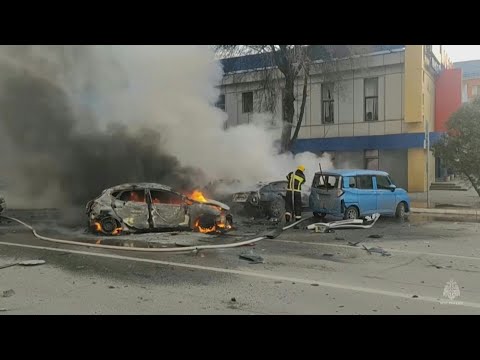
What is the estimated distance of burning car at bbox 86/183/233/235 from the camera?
1078 centimetres

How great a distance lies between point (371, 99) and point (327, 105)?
95.9 inches

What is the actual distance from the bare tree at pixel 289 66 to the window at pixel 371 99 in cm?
250

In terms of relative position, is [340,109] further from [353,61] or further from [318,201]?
[318,201]

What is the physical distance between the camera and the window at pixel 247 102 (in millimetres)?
26016

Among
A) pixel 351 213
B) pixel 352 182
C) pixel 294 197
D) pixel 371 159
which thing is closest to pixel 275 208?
pixel 294 197

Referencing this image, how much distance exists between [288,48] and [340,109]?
269 inches

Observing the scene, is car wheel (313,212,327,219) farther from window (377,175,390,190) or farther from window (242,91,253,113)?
window (242,91,253,113)

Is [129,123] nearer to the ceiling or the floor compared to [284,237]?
nearer to the ceiling

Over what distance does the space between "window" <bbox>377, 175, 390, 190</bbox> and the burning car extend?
5.15 m

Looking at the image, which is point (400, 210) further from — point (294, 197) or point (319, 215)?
point (294, 197)

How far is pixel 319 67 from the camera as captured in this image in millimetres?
22594

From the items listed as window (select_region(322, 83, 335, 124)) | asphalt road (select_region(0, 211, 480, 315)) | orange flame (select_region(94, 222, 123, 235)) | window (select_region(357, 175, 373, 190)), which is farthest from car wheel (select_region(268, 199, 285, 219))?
window (select_region(322, 83, 335, 124))

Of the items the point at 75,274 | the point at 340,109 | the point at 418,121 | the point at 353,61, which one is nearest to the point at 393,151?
the point at 418,121

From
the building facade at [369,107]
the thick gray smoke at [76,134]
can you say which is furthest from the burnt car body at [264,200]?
the building facade at [369,107]
